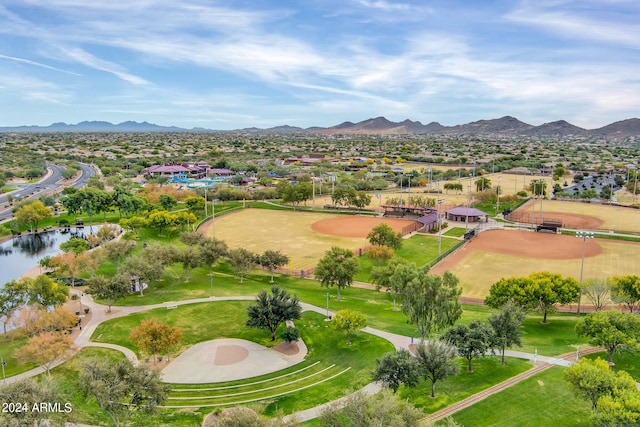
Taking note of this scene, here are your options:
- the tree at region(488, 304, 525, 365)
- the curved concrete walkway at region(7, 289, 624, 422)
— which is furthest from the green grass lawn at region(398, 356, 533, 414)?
the tree at region(488, 304, 525, 365)

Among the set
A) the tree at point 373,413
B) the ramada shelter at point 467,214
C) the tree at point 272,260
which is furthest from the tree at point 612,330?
the ramada shelter at point 467,214

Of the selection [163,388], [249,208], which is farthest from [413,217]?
[163,388]

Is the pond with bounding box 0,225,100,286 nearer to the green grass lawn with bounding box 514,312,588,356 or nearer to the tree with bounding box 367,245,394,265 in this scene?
the tree with bounding box 367,245,394,265

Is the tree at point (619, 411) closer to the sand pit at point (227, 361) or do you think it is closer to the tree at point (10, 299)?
the sand pit at point (227, 361)

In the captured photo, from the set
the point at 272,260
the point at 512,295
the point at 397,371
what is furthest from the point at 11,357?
the point at 512,295

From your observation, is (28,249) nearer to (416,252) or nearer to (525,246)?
(416,252)

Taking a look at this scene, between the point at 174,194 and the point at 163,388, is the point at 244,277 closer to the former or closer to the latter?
the point at 163,388
